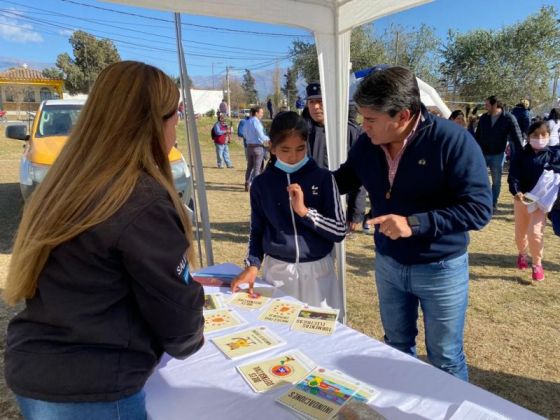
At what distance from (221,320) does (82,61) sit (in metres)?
36.7

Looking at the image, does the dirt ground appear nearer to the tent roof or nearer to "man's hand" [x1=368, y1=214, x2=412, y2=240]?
"man's hand" [x1=368, y1=214, x2=412, y2=240]

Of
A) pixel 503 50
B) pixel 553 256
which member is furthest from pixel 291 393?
pixel 503 50

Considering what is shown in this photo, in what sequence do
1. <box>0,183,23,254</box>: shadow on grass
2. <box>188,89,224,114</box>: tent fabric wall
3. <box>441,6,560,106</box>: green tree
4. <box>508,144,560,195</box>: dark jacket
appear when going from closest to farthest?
<box>508,144,560,195</box>: dark jacket < <box>0,183,23,254</box>: shadow on grass < <box>441,6,560,106</box>: green tree < <box>188,89,224,114</box>: tent fabric wall

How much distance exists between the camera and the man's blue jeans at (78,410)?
3.03 feet

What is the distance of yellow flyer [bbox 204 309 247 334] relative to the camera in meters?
1.61

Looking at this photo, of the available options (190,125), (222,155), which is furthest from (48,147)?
(222,155)

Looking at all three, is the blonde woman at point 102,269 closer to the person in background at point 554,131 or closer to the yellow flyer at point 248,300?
the yellow flyer at point 248,300

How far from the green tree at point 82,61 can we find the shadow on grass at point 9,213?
2709 cm

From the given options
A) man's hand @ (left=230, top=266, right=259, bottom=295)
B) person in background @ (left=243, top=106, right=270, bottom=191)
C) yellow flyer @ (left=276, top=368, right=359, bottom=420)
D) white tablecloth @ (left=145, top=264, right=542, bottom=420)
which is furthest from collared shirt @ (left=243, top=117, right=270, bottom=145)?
yellow flyer @ (left=276, top=368, right=359, bottom=420)

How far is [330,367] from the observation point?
1344 millimetres

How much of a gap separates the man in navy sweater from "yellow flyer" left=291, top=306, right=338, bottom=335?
357mm

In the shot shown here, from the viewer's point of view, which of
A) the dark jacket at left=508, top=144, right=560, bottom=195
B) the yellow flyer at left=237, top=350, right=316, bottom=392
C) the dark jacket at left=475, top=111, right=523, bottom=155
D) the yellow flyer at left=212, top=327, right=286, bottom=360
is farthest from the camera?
the dark jacket at left=475, top=111, right=523, bottom=155

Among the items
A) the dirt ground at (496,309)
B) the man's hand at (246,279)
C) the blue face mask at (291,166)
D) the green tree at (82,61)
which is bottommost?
the dirt ground at (496,309)

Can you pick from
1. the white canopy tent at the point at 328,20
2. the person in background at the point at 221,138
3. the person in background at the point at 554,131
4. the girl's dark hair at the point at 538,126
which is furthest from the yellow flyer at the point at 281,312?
the person in background at the point at 221,138
